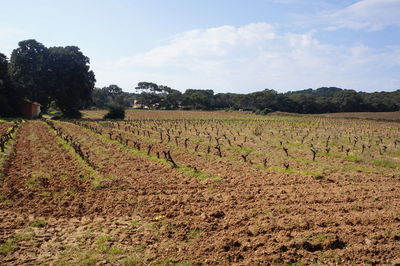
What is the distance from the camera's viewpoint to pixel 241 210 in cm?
938

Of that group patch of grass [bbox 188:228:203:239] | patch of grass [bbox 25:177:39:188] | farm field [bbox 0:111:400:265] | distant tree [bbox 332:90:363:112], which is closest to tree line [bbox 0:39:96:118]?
farm field [bbox 0:111:400:265]

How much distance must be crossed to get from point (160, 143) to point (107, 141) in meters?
4.11

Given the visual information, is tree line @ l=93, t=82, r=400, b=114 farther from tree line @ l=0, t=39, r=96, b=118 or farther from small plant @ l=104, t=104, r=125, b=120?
tree line @ l=0, t=39, r=96, b=118

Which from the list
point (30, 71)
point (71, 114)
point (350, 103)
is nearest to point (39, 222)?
point (71, 114)

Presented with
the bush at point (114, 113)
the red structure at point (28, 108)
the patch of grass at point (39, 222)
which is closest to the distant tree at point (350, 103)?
the bush at point (114, 113)

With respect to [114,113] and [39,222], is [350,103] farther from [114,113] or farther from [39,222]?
[39,222]

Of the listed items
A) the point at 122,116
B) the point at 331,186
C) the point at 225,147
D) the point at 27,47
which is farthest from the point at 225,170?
the point at 27,47

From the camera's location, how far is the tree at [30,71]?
4891cm

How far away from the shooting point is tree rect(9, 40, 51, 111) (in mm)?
48906

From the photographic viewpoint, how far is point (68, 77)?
166 feet

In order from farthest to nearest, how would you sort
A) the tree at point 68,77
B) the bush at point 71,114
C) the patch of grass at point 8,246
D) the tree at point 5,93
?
the bush at point 71,114, the tree at point 68,77, the tree at point 5,93, the patch of grass at point 8,246

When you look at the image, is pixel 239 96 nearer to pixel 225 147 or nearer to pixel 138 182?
pixel 225 147

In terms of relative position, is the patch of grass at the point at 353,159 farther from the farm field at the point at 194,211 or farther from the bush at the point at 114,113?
the bush at the point at 114,113

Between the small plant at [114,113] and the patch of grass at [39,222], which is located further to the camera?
the small plant at [114,113]
